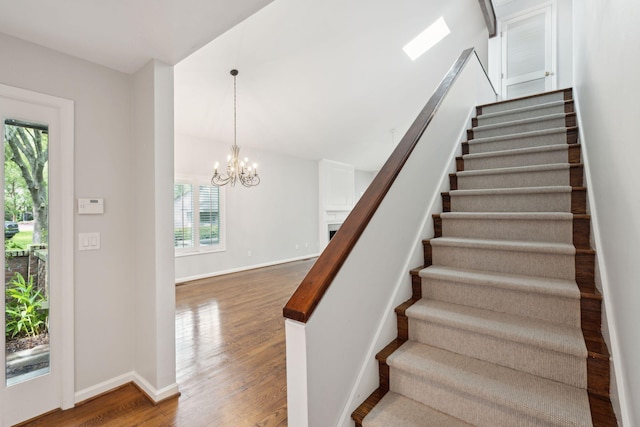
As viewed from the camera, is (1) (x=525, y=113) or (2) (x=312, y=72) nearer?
(1) (x=525, y=113)

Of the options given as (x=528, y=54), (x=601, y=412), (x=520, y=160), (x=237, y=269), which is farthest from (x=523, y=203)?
(x=237, y=269)

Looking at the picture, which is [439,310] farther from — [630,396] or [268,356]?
[268,356]

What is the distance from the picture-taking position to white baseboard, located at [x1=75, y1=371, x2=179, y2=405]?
1.97 meters

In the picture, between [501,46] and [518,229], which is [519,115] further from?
[501,46]

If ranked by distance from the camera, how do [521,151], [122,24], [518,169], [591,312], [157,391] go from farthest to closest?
[521,151], [518,169], [157,391], [122,24], [591,312]

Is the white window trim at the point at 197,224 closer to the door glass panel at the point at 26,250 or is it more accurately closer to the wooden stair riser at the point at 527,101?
the door glass panel at the point at 26,250

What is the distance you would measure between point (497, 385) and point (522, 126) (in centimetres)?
247

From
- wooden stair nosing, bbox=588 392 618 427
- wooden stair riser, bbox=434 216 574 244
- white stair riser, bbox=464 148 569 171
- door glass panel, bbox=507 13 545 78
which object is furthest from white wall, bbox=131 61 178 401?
door glass panel, bbox=507 13 545 78

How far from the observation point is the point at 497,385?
4.13 feet

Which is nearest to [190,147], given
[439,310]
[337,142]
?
[337,142]

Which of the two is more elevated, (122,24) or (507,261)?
(122,24)

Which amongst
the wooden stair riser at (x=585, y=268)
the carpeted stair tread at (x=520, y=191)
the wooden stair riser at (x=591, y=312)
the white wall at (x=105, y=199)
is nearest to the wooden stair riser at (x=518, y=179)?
the carpeted stair tread at (x=520, y=191)

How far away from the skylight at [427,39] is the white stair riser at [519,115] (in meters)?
2.38

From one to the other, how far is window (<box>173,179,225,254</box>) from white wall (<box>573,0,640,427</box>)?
18.0 feet
